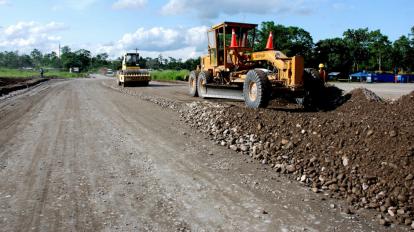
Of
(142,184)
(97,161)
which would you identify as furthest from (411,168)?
(97,161)

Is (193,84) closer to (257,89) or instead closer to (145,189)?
(257,89)

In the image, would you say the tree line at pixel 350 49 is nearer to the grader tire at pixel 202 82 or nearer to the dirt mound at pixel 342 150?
the grader tire at pixel 202 82

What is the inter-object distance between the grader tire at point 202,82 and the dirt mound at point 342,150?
6.92 m

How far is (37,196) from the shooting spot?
5.32m

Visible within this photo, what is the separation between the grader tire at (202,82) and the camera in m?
16.6

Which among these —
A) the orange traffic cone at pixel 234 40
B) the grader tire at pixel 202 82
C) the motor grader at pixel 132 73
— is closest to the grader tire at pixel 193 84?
the grader tire at pixel 202 82

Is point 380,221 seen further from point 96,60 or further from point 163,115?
point 96,60

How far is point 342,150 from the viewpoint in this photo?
250 inches

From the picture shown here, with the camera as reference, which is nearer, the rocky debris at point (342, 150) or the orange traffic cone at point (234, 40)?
the rocky debris at point (342, 150)

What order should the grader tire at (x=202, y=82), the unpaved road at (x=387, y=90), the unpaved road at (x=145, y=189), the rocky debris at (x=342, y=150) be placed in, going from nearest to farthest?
the unpaved road at (x=145, y=189)
the rocky debris at (x=342, y=150)
the grader tire at (x=202, y=82)
the unpaved road at (x=387, y=90)

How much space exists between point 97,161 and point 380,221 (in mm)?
4790

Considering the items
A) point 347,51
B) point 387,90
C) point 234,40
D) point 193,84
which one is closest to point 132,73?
point 193,84

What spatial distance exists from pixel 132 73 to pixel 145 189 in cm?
2255

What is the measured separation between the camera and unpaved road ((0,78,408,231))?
457 cm
